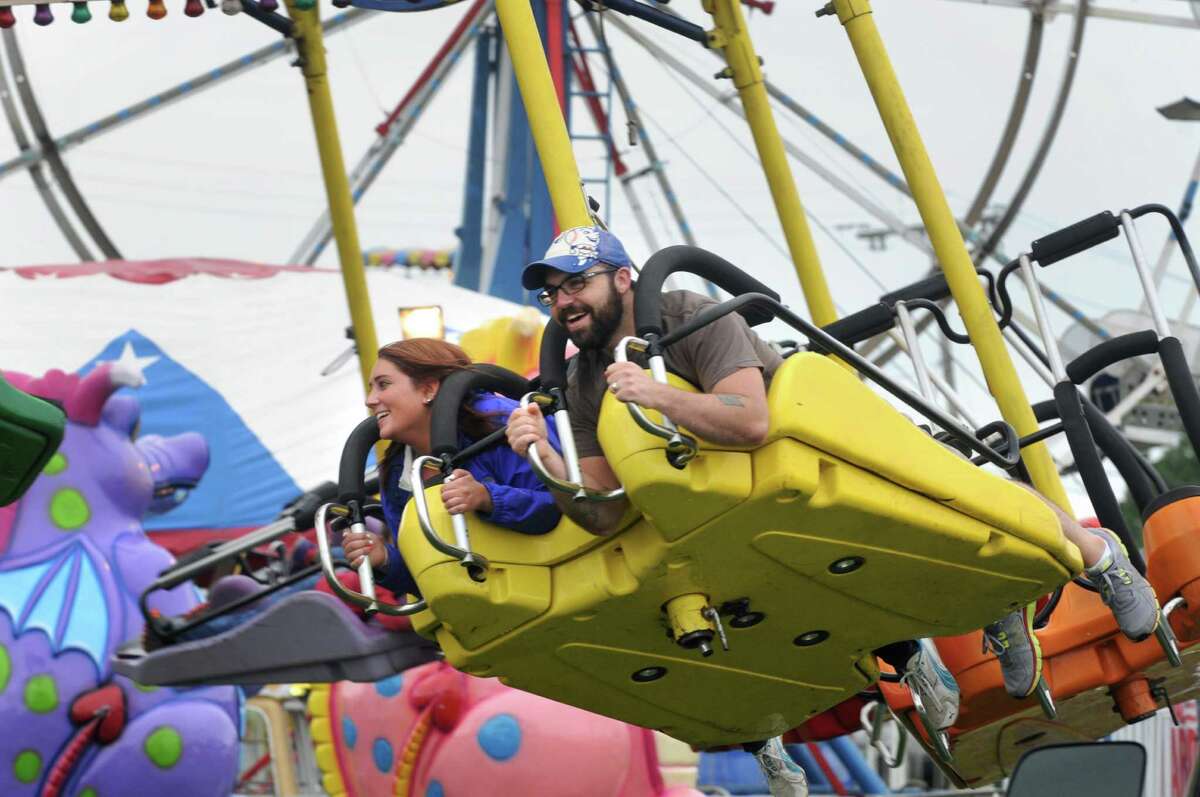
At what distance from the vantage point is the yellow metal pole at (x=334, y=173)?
6.73 m

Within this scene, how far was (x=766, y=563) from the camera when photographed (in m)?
4.04

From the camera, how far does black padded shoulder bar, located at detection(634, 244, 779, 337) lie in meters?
3.82

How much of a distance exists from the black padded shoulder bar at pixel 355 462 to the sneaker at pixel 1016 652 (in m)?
1.76

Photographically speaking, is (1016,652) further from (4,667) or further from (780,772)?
(4,667)

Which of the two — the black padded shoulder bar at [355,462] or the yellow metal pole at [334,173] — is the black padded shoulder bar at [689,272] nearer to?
the black padded shoulder bar at [355,462]

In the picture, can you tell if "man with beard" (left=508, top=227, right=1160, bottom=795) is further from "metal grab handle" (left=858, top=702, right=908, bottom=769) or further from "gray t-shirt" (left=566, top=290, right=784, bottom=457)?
"metal grab handle" (left=858, top=702, right=908, bottom=769)

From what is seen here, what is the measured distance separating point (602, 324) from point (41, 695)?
4.18 meters

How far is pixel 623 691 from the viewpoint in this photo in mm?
4723

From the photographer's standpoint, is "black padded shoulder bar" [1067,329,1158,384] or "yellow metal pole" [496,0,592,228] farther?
"black padded shoulder bar" [1067,329,1158,384]

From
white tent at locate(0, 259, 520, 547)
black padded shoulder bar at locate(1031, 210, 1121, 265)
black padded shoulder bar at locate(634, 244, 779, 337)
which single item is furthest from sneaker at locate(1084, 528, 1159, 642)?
white tent at locate(0, 259, 520, 547)

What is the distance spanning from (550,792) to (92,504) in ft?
8.87

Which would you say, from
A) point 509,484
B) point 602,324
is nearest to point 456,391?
point 509,484

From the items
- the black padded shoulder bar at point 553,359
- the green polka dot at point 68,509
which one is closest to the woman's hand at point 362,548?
the black padded shoulder bar at point 553,359

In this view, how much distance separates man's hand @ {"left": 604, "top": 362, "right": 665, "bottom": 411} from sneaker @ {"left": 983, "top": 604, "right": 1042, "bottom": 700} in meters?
1.77
